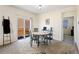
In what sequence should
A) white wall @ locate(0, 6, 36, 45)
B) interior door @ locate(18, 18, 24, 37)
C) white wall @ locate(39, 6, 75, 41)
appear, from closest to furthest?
1. white wall @ locate(0, 6, 36, 45)
2. white wall @ locate(39, 6, 75, 41)
3. interior door @ locate(18, 18, 24, 37)

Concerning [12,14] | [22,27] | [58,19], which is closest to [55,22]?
[58,19]

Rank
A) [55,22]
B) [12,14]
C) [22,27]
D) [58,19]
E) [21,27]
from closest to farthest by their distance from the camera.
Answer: [12,14]
[58,19]
[55,22]
[21,27]
[22,27]

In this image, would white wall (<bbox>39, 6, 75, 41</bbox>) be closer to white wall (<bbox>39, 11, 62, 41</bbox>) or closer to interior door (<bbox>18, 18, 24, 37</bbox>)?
white wall (<bbox>39, 11, 62, 41</bbox>)

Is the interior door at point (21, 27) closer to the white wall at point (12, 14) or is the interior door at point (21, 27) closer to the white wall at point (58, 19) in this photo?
the white wall at point (12, 14)

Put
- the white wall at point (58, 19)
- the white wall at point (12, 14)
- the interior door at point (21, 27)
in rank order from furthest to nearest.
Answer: the interior door at point (21, 27) < the white wall at point (58, 19) < the white wall at point (12, 14)

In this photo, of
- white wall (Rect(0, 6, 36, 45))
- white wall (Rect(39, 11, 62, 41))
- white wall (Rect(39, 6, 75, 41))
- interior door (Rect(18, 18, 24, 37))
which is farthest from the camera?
interior door (Rect(18, 18, 24, 37))

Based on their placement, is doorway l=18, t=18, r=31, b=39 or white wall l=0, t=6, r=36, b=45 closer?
white wall l=0, t=6, r=36, b=45

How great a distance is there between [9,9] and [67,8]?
415cm

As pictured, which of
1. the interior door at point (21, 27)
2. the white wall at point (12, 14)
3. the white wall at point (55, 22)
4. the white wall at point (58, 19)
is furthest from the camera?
the interior door at point (21, 27)

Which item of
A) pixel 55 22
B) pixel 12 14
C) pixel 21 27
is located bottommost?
pixel 21 27

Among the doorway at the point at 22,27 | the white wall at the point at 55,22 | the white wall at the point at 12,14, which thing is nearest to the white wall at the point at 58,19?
the white wall at the point at 55,22

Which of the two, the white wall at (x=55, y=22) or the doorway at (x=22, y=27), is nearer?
the white wall at (x=55, y=22)

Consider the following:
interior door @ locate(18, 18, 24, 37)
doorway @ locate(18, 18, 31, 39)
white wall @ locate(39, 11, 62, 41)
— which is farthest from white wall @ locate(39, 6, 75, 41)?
interior door @ locate(18, 18, 24, 37)

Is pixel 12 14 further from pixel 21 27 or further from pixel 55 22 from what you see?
pixel 55 22
